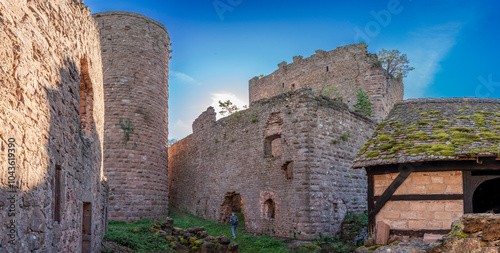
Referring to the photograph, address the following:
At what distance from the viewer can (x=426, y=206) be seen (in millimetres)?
8898

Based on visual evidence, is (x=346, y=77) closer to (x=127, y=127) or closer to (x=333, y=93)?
(x=333, y=93)

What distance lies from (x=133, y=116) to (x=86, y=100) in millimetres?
10562

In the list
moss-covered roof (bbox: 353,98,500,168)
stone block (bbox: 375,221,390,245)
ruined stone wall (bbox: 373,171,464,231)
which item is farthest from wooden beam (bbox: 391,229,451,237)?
moss-covered roof (bbox: 353,98,500,168)

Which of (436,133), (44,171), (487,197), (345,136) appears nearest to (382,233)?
(436,133)

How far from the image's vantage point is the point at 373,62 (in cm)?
2269

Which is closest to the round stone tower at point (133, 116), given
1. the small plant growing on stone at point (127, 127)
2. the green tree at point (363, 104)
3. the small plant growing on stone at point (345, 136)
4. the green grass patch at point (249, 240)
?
the small plant growing on stone at point (127, 127)

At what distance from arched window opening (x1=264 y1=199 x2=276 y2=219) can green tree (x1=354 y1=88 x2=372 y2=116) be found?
25.8 ft

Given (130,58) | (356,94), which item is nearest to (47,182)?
(130,58)

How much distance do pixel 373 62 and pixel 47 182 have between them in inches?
831

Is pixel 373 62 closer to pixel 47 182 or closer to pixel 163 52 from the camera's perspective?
pixel 163 52

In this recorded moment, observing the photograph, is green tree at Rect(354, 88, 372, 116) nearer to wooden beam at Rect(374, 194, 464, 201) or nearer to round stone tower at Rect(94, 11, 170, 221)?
round stone tower at Rect(94, 11, 170, 221)

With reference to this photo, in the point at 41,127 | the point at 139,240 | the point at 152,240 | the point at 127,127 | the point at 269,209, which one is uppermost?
the point at 127,127

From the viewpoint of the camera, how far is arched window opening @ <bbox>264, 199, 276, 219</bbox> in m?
16.4

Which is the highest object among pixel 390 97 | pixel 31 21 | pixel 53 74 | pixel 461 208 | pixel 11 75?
pixel 390 97
